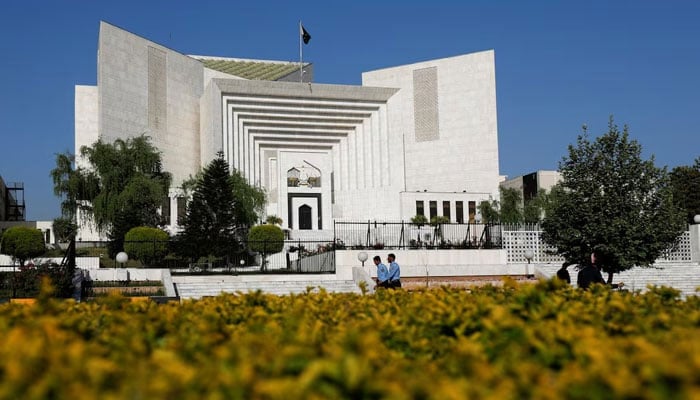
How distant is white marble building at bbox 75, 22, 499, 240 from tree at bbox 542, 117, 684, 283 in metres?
27.7

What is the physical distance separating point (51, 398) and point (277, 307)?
10.3ft

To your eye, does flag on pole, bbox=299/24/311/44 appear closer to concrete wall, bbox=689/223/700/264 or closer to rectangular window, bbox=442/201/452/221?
rectangular window, bbox=442/201/452/221

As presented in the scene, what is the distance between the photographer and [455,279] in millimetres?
21266

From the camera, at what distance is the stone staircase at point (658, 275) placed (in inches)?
873

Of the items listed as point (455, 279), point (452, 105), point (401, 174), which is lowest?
point (455, 279)

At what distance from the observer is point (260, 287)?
20.4 meters

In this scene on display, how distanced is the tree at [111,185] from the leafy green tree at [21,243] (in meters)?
7.49

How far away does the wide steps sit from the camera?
19.6 metres

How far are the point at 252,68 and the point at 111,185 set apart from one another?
88.7 feet

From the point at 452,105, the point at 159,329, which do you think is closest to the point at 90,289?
the point at 159,329

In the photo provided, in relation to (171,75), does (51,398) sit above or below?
below

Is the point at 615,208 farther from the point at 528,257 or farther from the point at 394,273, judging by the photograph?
the point at 394,273

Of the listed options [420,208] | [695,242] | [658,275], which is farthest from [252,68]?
[658,275]

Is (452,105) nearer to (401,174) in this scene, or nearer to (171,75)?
(401,174)
